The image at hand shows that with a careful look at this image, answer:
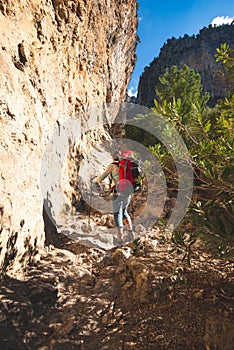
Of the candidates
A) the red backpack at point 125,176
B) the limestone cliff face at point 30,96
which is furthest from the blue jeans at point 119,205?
the limestone cliff face at point 30,96

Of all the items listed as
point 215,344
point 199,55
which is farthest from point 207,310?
point 199,55

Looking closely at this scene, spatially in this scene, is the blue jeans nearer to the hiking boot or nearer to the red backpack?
the red backpack

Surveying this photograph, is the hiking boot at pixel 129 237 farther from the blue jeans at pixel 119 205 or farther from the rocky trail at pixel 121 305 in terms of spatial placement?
the rocky trail at pixel 121 305

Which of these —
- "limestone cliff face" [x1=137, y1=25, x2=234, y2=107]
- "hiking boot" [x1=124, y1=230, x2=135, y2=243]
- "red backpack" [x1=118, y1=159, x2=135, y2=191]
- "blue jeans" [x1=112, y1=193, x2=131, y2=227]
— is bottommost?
"hiking boot" [x1=124, y1=230, x2=135, y2=243]

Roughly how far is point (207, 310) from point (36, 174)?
325 cm

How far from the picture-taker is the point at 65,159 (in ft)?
19.4

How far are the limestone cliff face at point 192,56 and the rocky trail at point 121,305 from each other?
154 ft

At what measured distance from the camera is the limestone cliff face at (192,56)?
4850 centimetres

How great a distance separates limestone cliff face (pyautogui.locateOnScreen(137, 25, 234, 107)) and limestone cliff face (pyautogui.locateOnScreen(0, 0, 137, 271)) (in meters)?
43.1

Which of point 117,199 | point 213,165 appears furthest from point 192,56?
point 213,165

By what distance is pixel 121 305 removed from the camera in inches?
116

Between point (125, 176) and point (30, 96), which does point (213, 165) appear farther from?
point (30, 96)

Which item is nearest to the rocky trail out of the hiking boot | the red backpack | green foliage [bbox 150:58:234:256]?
green foliage [bbox 150:58:234:256]

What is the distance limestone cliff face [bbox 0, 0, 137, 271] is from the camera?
306 centimetres
